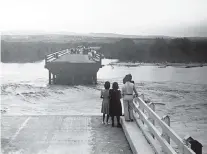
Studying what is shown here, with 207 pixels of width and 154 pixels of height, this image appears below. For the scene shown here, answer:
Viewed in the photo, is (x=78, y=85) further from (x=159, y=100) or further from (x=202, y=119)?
(x=202, y=119)

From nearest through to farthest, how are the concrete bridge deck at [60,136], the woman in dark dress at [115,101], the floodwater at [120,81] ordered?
the concrete bridge deck at [60,136], the woman in dark dress at [115,101], the floodwater at [120,81]

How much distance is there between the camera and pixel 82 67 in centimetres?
3148

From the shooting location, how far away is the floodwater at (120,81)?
73.2 ft

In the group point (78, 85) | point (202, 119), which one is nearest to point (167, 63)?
point (78, 85)

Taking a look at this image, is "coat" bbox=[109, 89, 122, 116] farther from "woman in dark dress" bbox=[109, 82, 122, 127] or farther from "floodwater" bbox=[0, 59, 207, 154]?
"floodwater" bbox=[0, 59, 207, 154]

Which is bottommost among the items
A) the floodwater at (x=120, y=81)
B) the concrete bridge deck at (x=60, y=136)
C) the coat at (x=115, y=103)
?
the floodwater at (x=120, y=81)

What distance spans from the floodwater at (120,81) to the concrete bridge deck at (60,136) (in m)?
4.46

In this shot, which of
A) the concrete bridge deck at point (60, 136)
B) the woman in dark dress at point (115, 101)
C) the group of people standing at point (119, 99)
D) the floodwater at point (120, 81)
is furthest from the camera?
the floodwater at point (120, 81)

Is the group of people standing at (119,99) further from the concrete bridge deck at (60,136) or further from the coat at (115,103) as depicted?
the concrete bridge deck at (60,136)

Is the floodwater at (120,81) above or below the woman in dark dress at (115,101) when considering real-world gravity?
below

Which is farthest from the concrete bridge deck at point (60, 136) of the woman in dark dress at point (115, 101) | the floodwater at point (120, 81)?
the floodwater at point (120, 81)

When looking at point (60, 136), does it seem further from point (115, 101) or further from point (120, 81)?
point (120, 81)

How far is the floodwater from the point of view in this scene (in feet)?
73.2

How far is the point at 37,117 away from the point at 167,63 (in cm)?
4945
